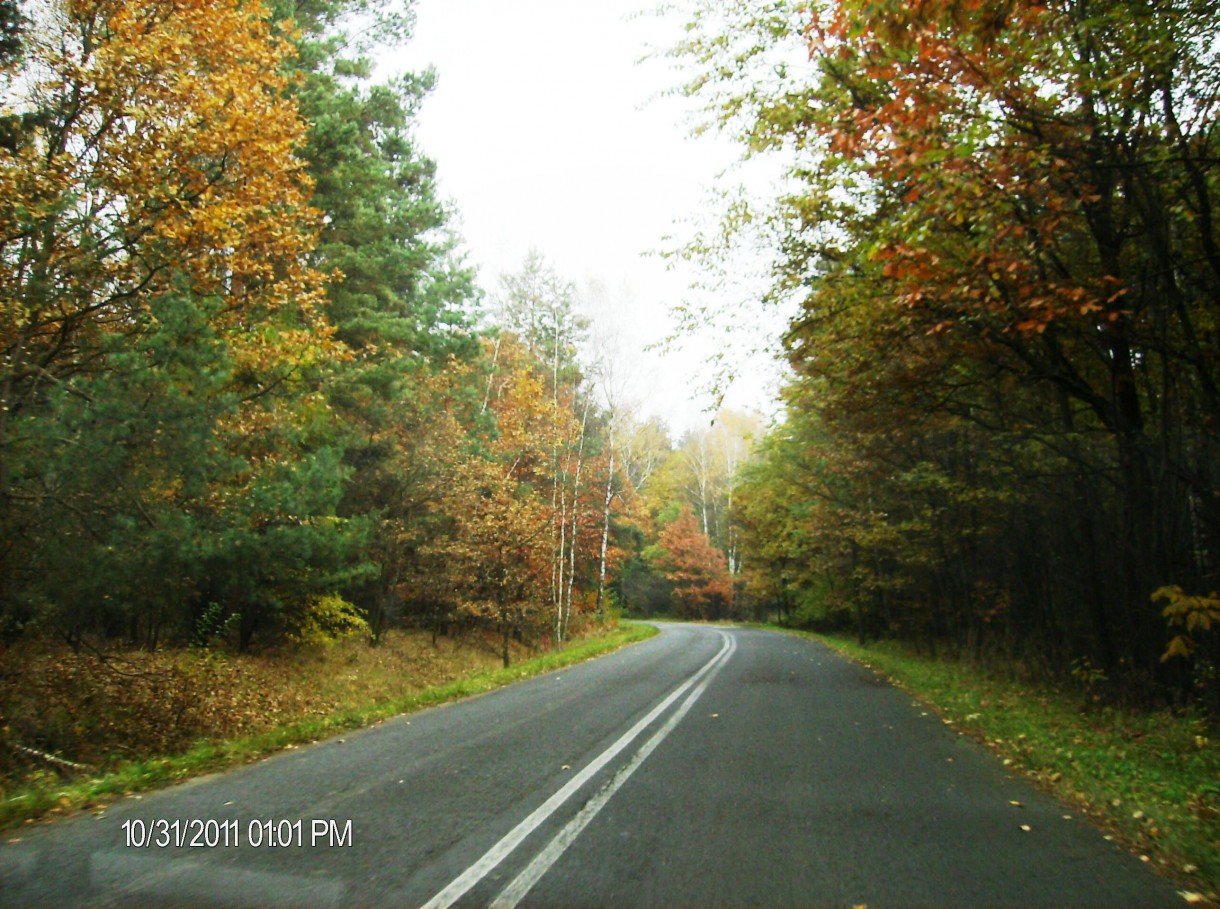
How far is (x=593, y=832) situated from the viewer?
4934 mm

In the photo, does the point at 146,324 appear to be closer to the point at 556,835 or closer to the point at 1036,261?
the point at 556,835

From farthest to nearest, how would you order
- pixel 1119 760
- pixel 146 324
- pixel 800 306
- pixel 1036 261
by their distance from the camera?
pixel 800 306 < pixel 146 324 < pixel 1036 261 < pixel 1119 760

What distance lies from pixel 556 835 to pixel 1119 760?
554 centimetres

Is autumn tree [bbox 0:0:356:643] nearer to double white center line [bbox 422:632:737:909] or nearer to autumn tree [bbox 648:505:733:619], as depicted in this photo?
double white center line [bbox 422:632:737:909]

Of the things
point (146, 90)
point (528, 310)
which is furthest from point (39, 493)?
point (528, 310)

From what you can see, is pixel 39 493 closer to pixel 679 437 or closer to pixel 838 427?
pixel 838 427

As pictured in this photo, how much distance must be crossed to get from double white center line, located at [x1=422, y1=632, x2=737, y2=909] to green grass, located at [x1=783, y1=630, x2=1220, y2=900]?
3423mm

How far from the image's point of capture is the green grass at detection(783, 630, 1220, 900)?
4.80 metres

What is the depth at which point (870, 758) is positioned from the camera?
732cm
